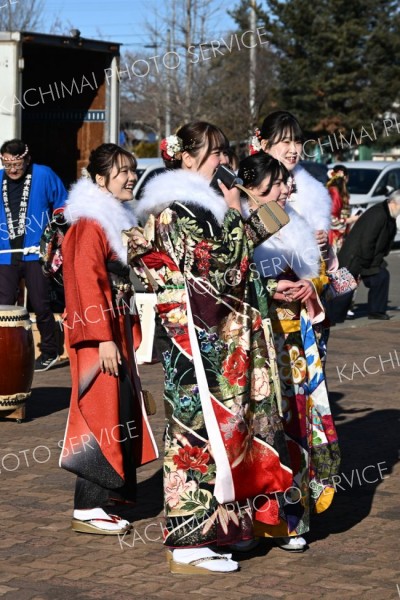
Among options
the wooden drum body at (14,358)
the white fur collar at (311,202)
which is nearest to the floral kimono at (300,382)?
the white fur collar at (311,202)

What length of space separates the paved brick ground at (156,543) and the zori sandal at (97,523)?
0.15ft

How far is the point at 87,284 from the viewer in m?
5.62

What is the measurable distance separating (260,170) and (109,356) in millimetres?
1080

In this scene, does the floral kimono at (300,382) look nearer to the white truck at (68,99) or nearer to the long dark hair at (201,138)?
the long dark hair at (201,138)

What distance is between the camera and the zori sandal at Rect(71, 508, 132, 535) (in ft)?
18.9

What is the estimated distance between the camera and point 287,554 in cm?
551

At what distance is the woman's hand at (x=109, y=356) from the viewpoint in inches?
222

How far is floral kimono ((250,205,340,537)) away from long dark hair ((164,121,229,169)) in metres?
0.53

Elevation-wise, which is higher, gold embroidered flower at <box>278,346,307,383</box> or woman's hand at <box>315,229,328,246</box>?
woman's hand at <box>315,229,328,246</box>

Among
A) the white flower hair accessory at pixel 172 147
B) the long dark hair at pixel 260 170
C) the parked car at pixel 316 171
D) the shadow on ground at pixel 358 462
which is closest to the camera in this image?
the white flower hair accessory at pixel 172 147

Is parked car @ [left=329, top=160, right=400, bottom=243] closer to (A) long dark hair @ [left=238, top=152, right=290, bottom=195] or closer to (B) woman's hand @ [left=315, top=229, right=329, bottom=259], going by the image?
(B) woman's hand @ [left=315, top=229, right=329, bottom=259]

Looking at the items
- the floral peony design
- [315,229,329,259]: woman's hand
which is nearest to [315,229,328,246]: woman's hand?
[315,229,329,259]: woman's hand

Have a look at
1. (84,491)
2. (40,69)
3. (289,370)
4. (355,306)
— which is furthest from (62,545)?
(355,306)

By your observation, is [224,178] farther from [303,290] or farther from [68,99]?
[68,99]
